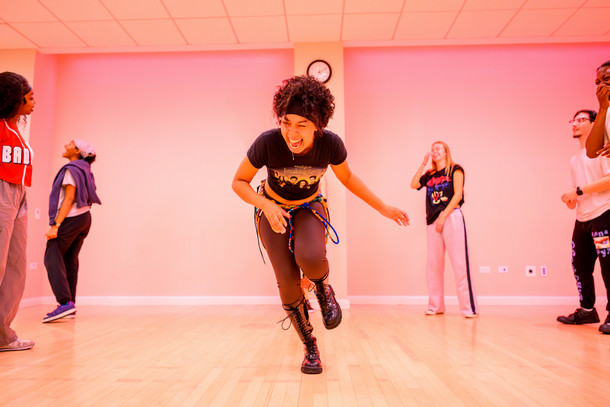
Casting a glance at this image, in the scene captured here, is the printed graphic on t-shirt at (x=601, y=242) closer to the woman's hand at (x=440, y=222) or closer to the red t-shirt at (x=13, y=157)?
the woman's hand at (x=440, y=222)

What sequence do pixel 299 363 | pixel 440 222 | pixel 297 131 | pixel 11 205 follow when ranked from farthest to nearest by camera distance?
1. pixel 440 222
2. pixel 11 205
3. pixel 299 363
4. pixel 297 131

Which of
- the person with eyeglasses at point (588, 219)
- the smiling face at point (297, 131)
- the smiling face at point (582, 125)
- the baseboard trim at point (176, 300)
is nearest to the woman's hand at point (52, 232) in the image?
the baseboard trim at point (176, 300)

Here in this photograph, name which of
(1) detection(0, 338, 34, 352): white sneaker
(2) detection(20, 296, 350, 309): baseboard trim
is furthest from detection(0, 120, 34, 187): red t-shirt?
(2) detection(20, 296, 350, 309): baseboard trim

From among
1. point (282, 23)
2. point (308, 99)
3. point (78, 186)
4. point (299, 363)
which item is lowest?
point (299, 363)

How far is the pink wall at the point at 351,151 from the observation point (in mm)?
4898

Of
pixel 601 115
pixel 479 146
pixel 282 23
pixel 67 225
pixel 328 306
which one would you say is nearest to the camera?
pixel 328 306

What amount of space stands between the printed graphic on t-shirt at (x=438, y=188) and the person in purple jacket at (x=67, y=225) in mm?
3188

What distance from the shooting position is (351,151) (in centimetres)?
506

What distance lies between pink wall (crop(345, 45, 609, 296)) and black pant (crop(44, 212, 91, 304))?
9.44 ft

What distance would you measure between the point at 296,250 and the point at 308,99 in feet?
2.16

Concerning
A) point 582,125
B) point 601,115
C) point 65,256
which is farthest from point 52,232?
point 582,125

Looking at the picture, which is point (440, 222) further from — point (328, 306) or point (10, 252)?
point (10, 252)

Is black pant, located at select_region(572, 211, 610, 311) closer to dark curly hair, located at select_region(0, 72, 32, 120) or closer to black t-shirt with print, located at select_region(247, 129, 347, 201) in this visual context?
black t-shirt with print, located at select_region(247, 129, 347, 201)

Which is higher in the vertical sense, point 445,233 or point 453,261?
point 445,233
